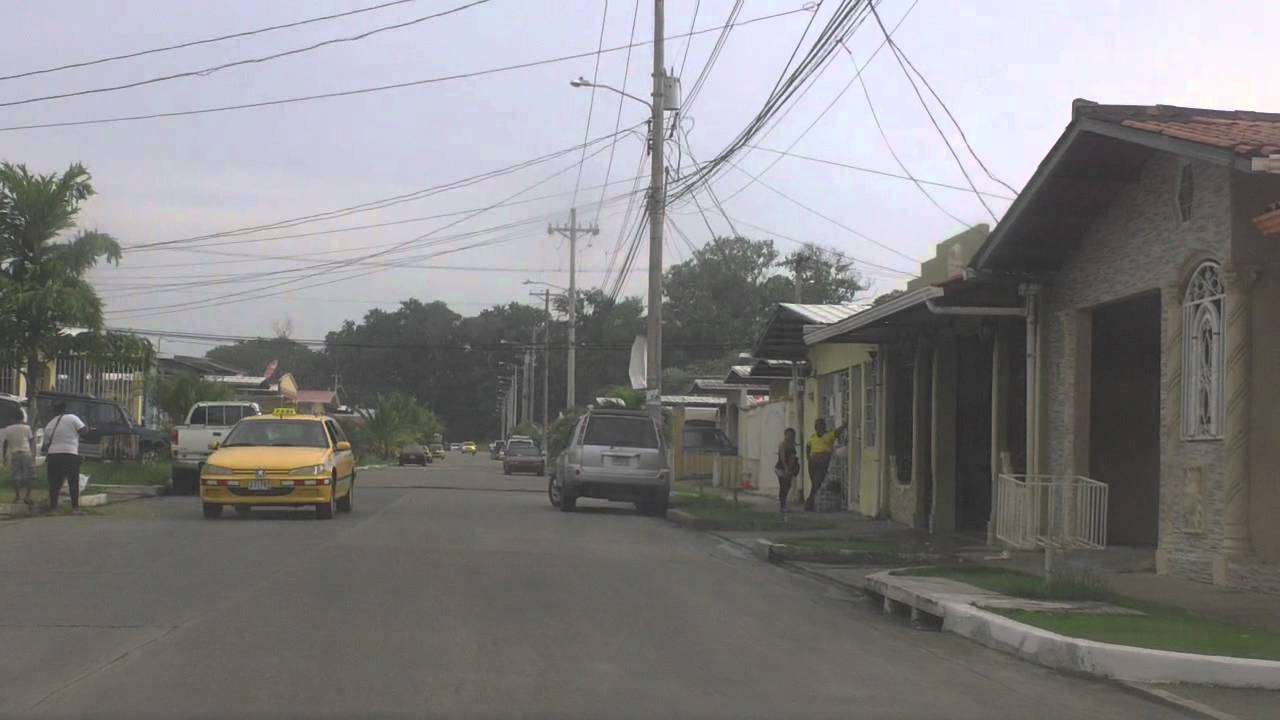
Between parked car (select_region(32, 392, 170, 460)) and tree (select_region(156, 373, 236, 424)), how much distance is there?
11.6 feet

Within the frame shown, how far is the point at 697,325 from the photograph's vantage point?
85.1 metres

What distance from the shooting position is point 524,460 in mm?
53750

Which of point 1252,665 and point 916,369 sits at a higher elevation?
point 916,369

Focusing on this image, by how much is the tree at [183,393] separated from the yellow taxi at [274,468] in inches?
644

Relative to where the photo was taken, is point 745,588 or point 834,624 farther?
point 745,588

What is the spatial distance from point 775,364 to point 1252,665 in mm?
22750

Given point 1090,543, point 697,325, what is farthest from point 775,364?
point 697,325

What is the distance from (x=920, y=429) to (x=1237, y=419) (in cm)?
931

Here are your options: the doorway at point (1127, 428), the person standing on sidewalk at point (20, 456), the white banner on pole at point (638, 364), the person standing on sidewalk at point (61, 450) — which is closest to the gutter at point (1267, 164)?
the doorway at point (1127, 428)

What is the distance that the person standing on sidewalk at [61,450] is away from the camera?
19594 millimetres

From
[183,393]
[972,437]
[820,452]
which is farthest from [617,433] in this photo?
[183,393]

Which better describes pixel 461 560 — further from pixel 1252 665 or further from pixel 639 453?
pixel 639 453

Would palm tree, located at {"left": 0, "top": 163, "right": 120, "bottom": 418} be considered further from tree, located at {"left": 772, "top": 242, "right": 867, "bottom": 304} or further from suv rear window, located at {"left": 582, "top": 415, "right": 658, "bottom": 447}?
tree, located at {"left": 772, "top": 242, "right": 867, "bottom": 304}

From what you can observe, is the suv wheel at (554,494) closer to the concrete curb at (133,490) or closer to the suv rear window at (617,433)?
the suv rear window at (617,433)
